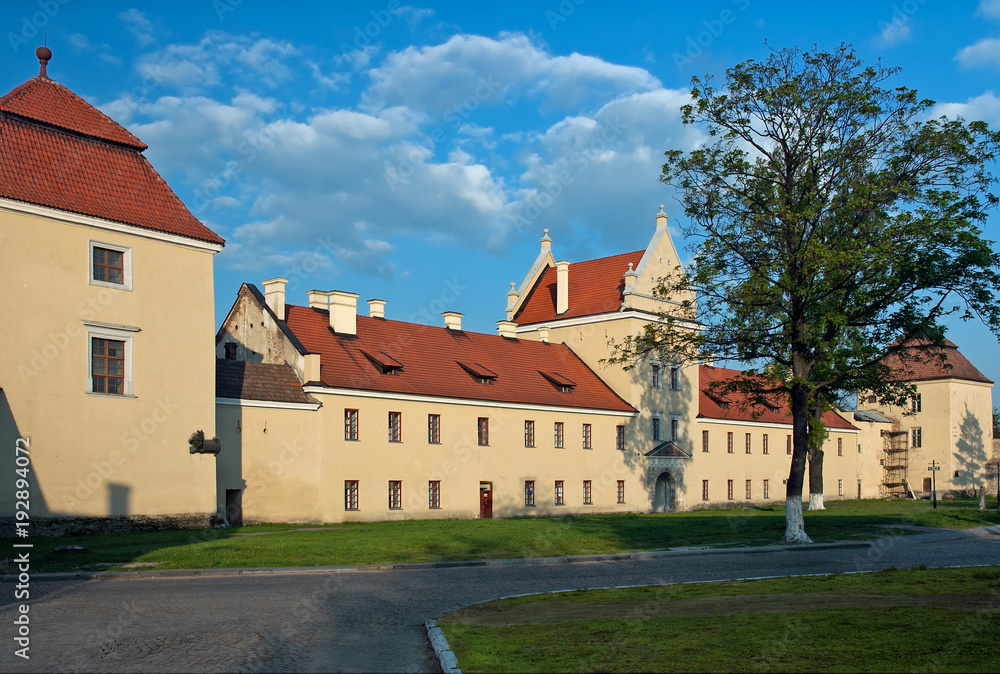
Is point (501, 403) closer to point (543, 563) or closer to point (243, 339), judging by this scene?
point (243, 339)

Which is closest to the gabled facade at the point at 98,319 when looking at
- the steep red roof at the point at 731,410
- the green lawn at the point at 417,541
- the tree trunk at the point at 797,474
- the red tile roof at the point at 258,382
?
the green lawn at the point at 417,541

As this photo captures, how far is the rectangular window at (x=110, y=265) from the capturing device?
28422 millimetres

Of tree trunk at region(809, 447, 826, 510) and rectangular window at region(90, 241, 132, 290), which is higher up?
rectangular window at region(90, 241, 132, 290)

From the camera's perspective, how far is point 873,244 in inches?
1073

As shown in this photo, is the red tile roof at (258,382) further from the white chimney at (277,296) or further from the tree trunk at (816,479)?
the tree trunk at (816,479)

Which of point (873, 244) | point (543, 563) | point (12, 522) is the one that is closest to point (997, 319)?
point (873, 244)

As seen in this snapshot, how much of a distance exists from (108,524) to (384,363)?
16.0 metres

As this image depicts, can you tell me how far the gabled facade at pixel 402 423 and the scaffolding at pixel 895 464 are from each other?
38.2 meters

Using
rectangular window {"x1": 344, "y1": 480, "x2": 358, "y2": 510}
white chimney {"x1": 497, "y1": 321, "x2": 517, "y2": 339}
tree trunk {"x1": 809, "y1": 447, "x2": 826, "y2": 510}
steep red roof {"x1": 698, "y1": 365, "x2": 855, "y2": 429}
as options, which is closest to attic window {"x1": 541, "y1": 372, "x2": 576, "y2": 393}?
white chimney {"x1": 497, "y1": 321, "x2": 517, "y2": 339}

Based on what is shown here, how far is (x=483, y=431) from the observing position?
4475cm

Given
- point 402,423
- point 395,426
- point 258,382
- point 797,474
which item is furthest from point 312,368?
point 797,474

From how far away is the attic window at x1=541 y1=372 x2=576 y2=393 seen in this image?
1969 inches

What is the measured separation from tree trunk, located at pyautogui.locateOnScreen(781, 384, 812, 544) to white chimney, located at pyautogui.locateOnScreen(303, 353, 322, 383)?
1906cm

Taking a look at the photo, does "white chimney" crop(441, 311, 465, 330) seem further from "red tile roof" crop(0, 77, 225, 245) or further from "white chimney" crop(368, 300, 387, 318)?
"red tile roof" crop(0, 77, 225, 245)
